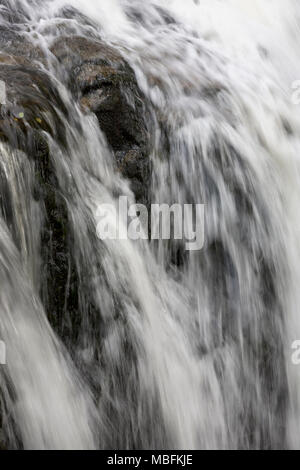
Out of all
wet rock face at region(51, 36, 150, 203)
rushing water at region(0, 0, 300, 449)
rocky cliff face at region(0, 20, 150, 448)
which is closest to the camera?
rushing water at region(0, 0, 300, 449)

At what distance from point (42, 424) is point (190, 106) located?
2204mm

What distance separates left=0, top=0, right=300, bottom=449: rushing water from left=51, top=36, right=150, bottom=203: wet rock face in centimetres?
7

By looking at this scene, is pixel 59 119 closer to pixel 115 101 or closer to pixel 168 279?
pixel 115 101

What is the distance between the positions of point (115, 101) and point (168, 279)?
1.06 m

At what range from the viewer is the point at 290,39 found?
5945 millimetres

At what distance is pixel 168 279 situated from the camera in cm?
338

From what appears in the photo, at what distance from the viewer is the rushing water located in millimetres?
2672

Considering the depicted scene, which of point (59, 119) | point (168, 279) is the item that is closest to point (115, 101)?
point (59, 119)

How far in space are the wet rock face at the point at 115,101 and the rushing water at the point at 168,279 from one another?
7cm

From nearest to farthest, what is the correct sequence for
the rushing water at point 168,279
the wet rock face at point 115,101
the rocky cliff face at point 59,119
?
the rushing water at point 168,279, the rocky cliff face at point 59,119, the wet rock face at point 115,101

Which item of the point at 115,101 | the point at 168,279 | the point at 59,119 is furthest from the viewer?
the point at 115,101

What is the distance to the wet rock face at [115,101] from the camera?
3549mm

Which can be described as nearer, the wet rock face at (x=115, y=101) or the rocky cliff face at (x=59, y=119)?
the rocky cliff face at (x=59, y=119)

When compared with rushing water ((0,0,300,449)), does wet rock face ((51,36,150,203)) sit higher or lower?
higher
